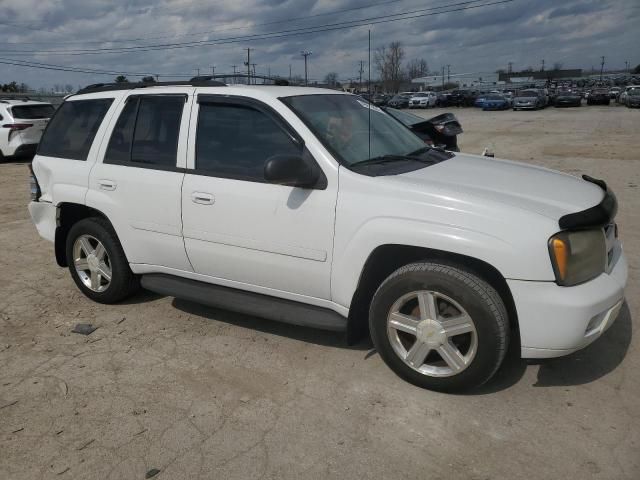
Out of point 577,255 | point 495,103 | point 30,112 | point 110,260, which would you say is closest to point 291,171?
point 577,255

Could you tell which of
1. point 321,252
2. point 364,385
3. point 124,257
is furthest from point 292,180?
point 124,257

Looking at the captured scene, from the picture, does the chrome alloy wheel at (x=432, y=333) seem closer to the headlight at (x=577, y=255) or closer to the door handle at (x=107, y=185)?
the headlight at (x=577, y=255)

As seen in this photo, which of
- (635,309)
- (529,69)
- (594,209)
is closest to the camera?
(594,209)

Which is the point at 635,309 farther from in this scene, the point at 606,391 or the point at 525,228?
the point at 525,228

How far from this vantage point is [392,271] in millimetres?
3484

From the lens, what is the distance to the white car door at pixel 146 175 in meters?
3.99

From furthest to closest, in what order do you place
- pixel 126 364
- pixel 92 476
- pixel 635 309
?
pixel 635 309, pixel 126 364, pixel 92 476

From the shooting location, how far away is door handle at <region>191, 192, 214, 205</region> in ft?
12.3

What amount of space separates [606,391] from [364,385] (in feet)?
4.71

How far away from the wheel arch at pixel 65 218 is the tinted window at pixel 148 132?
605mm

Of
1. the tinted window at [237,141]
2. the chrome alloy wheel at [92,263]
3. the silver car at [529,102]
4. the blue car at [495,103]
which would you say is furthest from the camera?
the blue car at [495,103]

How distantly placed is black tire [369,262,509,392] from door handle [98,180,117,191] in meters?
2.29

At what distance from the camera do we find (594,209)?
3.07m

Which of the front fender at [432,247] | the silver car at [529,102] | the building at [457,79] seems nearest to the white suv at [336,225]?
the front fender at [432,247]
